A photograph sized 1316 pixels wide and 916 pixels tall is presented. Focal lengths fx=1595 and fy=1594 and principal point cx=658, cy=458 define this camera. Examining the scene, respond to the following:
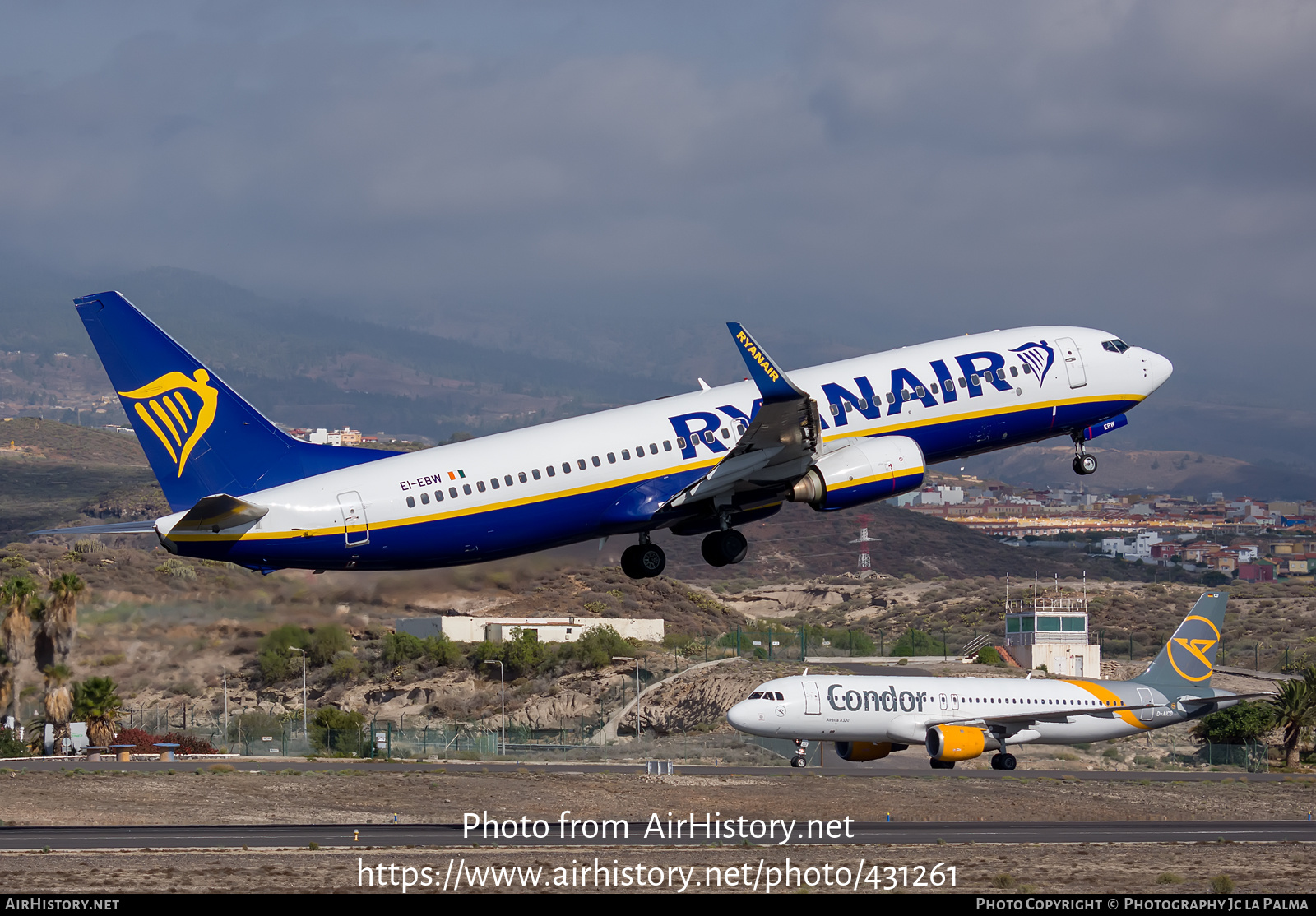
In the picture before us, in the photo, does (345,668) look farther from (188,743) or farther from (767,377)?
(767,377)

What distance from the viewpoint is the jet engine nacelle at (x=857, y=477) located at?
44.6m

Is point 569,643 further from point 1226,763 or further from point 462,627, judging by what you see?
point 1226,763

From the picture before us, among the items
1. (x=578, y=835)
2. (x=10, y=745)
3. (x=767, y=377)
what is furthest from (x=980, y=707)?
(x=10, y=745)

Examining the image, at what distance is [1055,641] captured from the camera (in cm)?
11000

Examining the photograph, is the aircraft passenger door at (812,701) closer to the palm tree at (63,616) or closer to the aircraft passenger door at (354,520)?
the palm tree at (63,616)

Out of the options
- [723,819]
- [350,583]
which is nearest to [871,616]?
[723,819]

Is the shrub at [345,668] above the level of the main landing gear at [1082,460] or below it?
below

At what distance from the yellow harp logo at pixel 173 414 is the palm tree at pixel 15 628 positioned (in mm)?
31693

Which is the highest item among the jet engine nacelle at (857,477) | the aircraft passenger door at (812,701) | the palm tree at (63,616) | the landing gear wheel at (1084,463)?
the landing gear wheel at (1084,463)

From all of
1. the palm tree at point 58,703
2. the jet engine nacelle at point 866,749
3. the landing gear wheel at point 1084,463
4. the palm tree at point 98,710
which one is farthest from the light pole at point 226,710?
the landing gear wheel at point 1084,463

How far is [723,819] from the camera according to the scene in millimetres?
60156

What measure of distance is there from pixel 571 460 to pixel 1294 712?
62291 millimetres

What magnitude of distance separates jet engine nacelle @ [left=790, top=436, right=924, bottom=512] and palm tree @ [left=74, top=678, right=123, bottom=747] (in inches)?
1556

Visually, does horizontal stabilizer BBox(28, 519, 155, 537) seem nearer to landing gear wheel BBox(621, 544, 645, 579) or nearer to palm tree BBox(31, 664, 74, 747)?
landing gear wheel BBox(621, 544, 645, 579)
